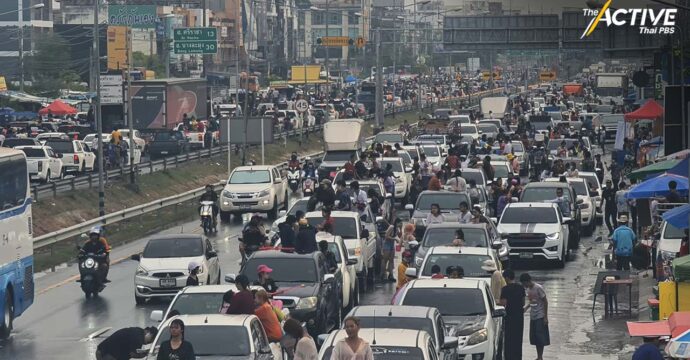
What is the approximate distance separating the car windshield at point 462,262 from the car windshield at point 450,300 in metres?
4.35

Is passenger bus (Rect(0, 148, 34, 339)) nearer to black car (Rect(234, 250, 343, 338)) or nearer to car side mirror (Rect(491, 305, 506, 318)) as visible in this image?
black car (Rect(234, 250, 343, 338))

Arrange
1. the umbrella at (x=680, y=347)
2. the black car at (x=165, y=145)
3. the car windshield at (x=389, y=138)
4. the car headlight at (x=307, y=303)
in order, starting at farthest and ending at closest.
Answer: the black car at (x=165, y=145) < the car windshield at (x=389, y=138) < the car headlight at (x=307, y=303) < the umbrella at (x=680, y=347)

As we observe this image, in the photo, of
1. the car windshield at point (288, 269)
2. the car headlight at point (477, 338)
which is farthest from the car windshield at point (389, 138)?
the car headlight at point (477, 338)

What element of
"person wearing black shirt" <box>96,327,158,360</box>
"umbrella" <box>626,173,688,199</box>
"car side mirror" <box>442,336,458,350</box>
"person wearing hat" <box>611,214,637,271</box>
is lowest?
"person wearing hat" <box>611,214,637,271</box>

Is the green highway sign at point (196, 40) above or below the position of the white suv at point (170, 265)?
above

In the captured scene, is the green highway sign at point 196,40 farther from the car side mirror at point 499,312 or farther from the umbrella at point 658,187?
the car side mirror at point 499,312

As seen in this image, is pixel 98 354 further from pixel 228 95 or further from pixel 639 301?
pixel 228 95

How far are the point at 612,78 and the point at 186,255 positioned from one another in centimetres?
10270

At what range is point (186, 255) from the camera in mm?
31125

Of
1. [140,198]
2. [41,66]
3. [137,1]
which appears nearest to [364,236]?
[140,198]

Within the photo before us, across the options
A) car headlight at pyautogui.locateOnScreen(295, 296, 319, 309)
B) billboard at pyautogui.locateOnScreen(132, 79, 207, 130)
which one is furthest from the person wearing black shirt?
billboard at pyautogui.locateOnScreen(132, 79, 207, 130)

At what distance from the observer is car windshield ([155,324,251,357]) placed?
18.4m

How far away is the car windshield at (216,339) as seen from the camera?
18366mm

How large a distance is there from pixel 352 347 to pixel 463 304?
5.65 metres
